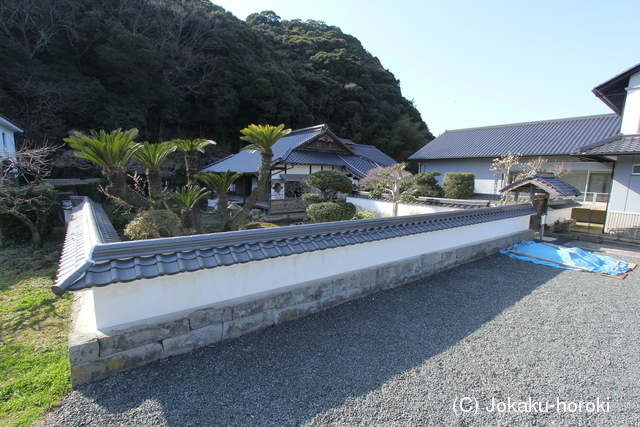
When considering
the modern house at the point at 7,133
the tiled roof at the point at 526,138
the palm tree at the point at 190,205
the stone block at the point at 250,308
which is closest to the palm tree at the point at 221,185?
the palm tree at the point at 190,205

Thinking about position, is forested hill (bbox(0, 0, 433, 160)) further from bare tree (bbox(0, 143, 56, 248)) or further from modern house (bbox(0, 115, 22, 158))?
bare tree (bbox(0, 143, 56, 248))

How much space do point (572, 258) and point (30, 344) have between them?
32.9 feet

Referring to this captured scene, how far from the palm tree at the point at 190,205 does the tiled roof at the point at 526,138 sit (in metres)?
17.6

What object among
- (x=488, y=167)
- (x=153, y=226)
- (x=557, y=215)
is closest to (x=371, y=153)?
(x=488, y=167)

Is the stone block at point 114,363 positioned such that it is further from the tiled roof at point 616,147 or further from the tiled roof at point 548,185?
the tiled roof at point 616,147

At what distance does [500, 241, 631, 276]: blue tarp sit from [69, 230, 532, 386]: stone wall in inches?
168

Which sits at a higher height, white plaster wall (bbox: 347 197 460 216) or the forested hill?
the forested hill

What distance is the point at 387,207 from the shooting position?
12.5m

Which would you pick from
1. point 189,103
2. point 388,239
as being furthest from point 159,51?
point 388,239

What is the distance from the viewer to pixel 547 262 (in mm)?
6840

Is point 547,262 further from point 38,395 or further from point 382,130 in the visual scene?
point 382,130

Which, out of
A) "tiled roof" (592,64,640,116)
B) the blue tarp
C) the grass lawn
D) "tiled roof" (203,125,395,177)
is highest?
"tiled roof" (592,64,640,116)

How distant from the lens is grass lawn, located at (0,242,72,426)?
8.06 feet

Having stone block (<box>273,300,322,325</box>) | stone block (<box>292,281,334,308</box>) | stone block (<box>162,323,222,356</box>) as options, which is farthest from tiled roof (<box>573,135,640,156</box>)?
stone block (<box>162,323,222,356</box>)
